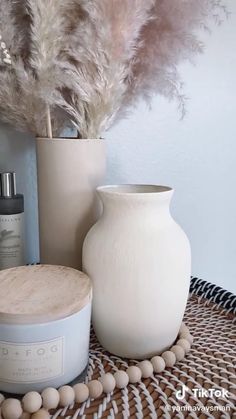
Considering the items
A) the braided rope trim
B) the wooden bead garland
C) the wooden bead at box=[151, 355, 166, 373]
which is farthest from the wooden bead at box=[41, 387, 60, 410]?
the braided rope trim

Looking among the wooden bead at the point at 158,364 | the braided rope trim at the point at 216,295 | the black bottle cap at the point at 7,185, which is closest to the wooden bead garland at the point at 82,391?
the wooden bead at the point at 158,364

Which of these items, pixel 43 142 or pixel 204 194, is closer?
pixel 43 142

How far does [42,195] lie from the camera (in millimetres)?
483

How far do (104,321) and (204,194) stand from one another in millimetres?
389

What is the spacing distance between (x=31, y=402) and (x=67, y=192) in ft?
0.75

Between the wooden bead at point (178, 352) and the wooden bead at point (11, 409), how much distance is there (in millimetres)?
172

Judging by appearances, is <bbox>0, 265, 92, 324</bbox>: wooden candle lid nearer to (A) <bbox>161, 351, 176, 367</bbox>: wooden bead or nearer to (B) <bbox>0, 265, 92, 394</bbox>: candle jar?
(B) <bbox>0, 265, 92, 394</bbox>: candle jar

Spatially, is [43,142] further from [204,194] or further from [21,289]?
[204,194]

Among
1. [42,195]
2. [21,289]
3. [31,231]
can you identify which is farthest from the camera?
[31,231]

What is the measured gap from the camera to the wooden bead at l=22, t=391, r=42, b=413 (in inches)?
13.0

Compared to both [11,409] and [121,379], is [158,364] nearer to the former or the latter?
[121,379]

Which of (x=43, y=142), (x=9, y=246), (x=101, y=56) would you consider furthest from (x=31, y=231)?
(x=101, y=56)

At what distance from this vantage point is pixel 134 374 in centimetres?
39

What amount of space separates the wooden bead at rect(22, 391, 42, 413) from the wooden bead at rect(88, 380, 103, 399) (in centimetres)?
5
